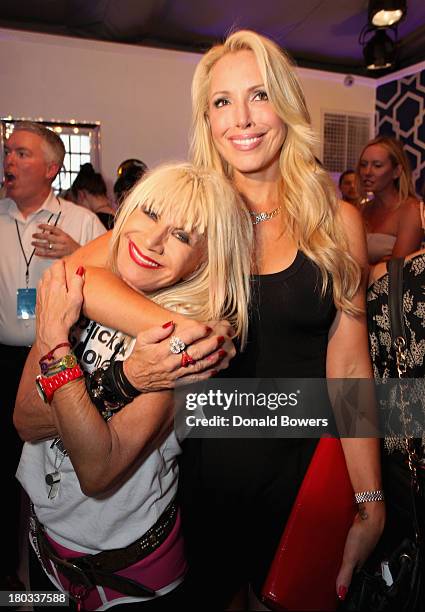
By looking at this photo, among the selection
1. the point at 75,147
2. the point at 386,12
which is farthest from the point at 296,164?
the point at 75,147

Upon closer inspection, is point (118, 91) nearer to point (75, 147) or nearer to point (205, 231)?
point (75, 147)

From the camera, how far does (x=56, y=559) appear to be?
1.05 metres

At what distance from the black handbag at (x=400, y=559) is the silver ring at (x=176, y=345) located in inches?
20.6

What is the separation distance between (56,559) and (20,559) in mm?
1517

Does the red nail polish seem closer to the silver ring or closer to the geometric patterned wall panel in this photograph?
the silver ring

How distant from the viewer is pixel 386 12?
3809mm

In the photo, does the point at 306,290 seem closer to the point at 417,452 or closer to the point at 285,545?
the point at 417,452

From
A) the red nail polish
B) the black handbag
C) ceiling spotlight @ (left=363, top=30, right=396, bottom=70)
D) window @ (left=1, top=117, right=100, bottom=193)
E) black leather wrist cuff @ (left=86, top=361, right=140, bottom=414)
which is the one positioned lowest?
the red nail polish

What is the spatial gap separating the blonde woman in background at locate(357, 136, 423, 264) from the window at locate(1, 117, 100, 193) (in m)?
2.07

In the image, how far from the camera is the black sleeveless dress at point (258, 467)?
1239 mm

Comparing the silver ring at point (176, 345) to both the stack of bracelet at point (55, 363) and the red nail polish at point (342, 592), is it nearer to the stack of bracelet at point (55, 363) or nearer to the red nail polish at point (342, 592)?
the stack of bracelet at point (55, 363)

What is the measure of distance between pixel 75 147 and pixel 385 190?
2.53 meters

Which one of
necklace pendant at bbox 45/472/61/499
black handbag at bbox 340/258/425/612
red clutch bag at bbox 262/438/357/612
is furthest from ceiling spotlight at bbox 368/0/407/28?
necklace pendant at bbox 45/472/61/499

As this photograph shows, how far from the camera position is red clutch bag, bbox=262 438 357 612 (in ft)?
3.81
